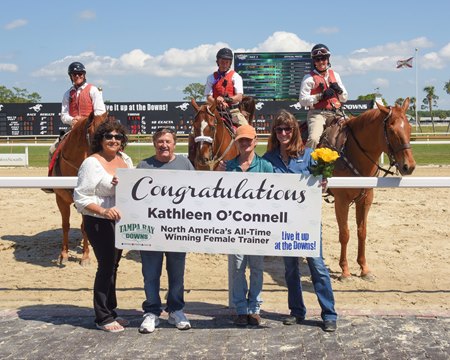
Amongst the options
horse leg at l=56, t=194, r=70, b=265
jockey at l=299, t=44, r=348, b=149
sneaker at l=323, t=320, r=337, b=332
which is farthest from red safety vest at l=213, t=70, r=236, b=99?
sneaker at l=323, t=320, r=337, b=332

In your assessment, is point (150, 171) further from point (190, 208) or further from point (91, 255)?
point (91, 255)

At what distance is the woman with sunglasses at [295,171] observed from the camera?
4.74 meters

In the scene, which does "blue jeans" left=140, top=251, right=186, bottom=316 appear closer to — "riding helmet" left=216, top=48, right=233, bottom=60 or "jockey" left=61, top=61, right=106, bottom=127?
"jockey" left=61, top=61, right=106, bottom=127

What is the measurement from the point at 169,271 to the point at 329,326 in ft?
4.79

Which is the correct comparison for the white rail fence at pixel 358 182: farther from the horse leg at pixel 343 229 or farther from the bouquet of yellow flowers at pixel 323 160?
the horse leg at pixel 343 229

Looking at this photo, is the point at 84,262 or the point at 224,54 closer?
the point at 84,262

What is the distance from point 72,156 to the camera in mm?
7598

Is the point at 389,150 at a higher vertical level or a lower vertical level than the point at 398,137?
lower

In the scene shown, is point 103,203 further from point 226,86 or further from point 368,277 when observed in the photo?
point 226,86

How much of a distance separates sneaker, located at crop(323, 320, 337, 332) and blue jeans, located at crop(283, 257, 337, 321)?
0.09 feet

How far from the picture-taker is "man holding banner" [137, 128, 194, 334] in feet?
15.7

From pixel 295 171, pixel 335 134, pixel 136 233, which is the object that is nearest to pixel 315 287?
pixel 295 171

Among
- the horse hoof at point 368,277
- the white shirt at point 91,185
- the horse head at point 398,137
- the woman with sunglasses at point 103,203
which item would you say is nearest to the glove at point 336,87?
the horse head at point 398,137

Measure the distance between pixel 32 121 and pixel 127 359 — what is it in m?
32.1
